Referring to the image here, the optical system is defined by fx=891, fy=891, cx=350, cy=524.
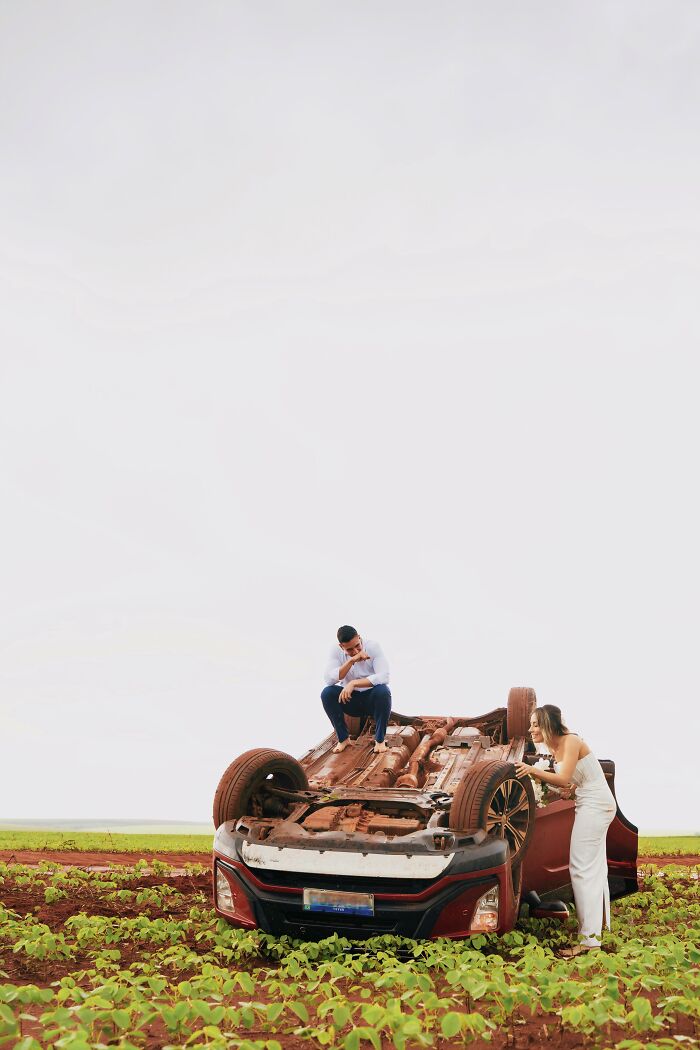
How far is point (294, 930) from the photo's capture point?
679 centimetres

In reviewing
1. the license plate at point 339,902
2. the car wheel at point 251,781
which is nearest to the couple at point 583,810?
the license plate at point 339,902

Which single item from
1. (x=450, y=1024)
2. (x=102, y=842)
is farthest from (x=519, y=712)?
(x=102, y=842)

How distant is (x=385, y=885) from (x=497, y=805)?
117 cm

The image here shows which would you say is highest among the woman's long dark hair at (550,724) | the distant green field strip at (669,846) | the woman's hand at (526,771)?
the woman's long dark hair at (550,724)

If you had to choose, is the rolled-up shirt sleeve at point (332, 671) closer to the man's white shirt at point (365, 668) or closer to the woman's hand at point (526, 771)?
the man's white shirt at point (365, 668)

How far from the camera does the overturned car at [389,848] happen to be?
21.3 ft

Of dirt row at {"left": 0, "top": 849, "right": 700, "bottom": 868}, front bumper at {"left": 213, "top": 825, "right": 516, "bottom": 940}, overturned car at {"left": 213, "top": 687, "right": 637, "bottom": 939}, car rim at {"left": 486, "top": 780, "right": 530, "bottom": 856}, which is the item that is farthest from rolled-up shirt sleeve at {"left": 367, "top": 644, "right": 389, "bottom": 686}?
dirt row at {"left": 0, "top": 849, "right": 700, "bottom": 868}

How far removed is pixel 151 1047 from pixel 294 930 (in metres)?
2.28

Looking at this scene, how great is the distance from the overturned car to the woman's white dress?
0.24 m

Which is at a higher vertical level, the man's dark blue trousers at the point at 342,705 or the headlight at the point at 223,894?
the man's dark blue trousers at the point at 342,705

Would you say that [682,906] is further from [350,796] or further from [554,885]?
[350,796]

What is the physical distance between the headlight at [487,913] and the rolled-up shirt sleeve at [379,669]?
3307 mm

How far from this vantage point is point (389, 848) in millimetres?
6555

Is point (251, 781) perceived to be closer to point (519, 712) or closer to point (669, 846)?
point (519, 712)
